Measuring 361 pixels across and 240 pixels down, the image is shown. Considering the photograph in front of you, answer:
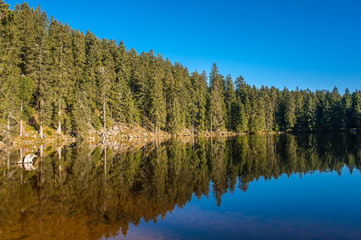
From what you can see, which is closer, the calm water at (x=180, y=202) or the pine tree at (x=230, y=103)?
the calm water at (x=180, y=202)

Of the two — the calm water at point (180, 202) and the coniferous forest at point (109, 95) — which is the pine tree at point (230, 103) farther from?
the calm water at point (180, 202)

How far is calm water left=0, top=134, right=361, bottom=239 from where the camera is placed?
859 centimetres

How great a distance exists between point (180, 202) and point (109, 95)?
2006 inches

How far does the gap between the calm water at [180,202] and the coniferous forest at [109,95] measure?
61.7ft

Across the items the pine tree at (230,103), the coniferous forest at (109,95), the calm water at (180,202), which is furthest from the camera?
the pine tree at (230,103)

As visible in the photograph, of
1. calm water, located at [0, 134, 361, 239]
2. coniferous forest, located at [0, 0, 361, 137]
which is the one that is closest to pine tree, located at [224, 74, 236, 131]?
coniferous forest, located at [0, 0, 361, 137]

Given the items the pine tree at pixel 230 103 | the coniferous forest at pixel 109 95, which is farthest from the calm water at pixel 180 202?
the pine tree at pixel 230 103

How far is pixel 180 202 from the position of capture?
1184 cm

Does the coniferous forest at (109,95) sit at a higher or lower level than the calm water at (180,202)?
higher

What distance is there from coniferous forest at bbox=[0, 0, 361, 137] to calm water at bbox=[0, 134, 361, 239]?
18.8 metres

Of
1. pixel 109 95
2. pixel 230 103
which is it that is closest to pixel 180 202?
pixel 109 95

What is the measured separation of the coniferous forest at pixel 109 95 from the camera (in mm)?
39250

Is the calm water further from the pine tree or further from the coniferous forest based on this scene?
the pine tree

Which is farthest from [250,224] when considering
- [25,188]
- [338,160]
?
[338,160]
